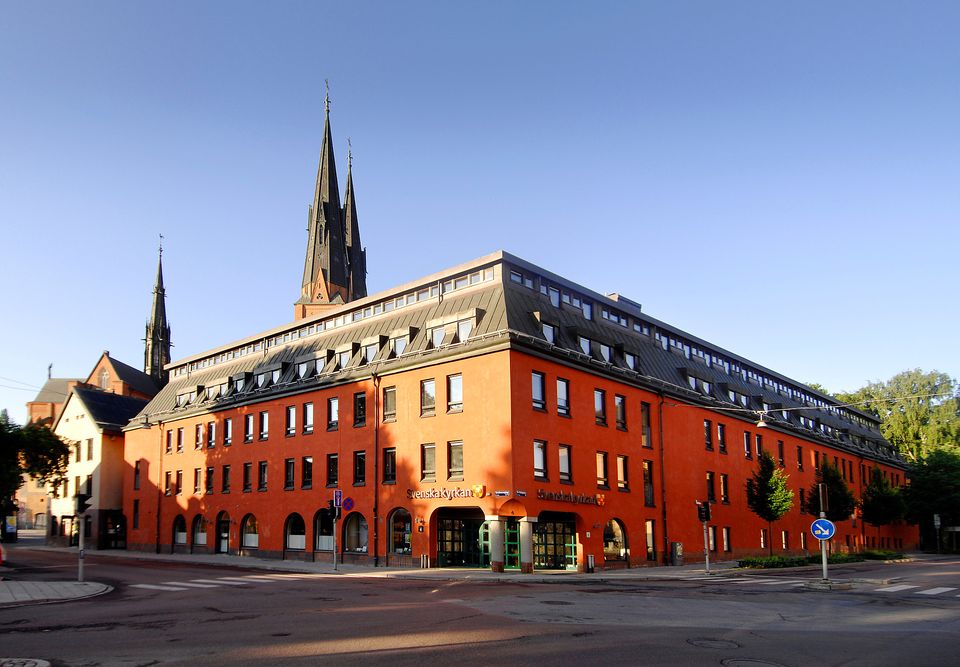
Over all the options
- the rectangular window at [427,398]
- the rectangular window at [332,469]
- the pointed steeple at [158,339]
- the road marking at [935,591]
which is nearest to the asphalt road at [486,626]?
the road marking at [935,591]

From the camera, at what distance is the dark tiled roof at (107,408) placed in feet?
215

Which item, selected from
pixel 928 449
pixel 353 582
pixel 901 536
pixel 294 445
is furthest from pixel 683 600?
pixel 928 449

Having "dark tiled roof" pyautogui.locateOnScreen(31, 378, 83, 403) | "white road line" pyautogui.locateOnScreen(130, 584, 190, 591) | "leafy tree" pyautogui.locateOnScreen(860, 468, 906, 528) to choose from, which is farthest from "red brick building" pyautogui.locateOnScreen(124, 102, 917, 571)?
"dark tiled roof" pyautogui.locateOnScreen(31, 378, 83, 403)

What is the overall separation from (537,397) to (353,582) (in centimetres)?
1215

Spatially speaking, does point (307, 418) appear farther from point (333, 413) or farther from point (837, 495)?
point (837, 495)

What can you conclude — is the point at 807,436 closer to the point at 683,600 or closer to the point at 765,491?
the point at 765,491

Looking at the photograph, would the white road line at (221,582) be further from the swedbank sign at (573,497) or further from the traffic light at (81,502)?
the swedbank sign at (573,497)

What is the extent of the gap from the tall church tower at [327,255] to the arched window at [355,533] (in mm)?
39011

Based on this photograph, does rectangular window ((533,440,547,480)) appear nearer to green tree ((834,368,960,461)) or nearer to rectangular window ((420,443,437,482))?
rectangular window ((420,443,437,482))

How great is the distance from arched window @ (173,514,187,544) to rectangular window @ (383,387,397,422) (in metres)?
23.9

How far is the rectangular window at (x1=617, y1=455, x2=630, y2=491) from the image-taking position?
1533 inches

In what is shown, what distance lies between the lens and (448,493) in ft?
113

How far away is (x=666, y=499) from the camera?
138 ft

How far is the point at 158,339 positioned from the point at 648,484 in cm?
7747
